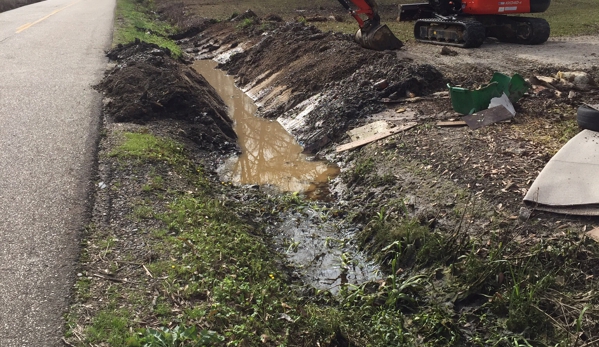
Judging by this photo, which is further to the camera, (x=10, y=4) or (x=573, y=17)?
(x=10, y=4)

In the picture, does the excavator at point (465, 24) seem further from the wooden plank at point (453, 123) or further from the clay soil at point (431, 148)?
the wooden plank at point (453, 123)

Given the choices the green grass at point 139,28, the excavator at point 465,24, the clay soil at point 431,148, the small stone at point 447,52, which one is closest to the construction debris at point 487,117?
the clay soil at point 431,148

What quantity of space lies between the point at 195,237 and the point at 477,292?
297cm

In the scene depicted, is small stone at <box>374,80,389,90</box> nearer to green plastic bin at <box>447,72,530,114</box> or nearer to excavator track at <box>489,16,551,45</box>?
green plastic bin at <box>447,72,530,114</box>

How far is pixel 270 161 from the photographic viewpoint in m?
10.5

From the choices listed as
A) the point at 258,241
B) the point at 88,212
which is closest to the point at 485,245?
the point at 258,241

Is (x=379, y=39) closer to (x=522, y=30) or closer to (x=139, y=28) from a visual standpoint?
(x=522, y=30)

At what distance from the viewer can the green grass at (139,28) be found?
1889 cm

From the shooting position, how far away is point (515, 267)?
5535 mm

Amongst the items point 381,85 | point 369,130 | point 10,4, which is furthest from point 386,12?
point 10,4

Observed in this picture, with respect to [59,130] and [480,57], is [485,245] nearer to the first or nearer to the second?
[59,130]

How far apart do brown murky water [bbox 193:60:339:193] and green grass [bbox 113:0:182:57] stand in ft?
21.3

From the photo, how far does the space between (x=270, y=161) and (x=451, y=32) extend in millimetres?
8193

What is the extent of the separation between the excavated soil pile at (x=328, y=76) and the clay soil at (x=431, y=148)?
0.13 ft
